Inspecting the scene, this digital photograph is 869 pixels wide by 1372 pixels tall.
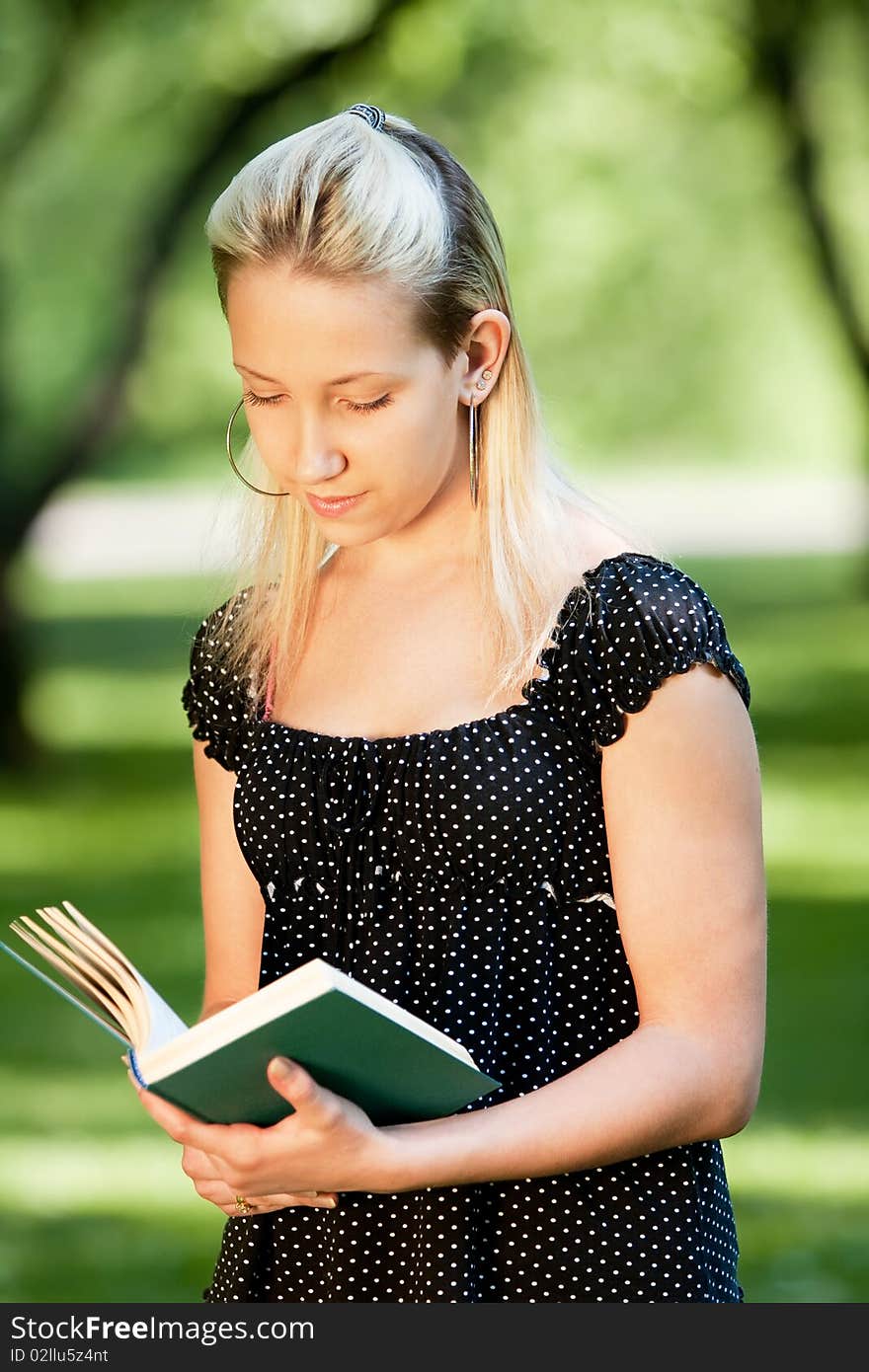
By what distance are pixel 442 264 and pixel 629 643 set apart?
426mm

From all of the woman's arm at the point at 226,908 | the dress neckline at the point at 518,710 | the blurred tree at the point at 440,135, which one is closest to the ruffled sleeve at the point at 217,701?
the woman's arm at the point at 226,908

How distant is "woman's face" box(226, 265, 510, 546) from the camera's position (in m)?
1.92

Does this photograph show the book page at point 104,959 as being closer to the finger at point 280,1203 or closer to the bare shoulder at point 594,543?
the finger at point 280,1203

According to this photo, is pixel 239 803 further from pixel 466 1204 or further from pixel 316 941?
pixel 466 1204

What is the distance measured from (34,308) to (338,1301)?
21605 millimetres

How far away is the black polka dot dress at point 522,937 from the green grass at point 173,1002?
0.57 meters

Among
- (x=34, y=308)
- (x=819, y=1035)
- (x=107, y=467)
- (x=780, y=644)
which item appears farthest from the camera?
(x=107, y=467)

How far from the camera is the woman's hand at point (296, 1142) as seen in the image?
1.72m

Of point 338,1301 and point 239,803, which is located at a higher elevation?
point 239,803

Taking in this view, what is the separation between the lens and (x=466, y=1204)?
1975 millimetres

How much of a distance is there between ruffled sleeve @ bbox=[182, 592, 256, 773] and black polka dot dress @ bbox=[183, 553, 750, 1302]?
0.24 metres

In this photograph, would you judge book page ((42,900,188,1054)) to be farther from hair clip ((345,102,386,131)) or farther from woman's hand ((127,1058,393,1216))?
hair clip ((345,102,386,131))
